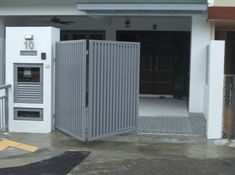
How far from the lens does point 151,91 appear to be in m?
18.3

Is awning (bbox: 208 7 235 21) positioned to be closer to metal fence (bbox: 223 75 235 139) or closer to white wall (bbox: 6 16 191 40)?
metal fence (bbox: 223 75 235 139)

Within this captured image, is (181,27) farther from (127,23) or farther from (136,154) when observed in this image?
(136,154)

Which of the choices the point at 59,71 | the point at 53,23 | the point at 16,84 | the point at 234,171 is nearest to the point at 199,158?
the point at 234,171

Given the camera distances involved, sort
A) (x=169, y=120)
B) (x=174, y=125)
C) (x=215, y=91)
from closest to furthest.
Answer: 1. (x=215, y=91)
2. (x=174, y=125)
3. (x=169, y=120)

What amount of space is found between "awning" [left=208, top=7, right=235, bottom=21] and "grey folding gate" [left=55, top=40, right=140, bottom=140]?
321 centimetres

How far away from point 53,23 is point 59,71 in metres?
7.52

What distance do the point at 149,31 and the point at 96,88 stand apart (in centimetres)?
858

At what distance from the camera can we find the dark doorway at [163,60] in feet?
58.9

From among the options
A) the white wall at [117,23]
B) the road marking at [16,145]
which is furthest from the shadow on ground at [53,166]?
the white wall at [117,23]

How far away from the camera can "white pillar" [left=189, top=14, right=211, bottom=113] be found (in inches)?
557

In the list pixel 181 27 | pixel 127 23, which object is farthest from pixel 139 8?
pixel 181 27

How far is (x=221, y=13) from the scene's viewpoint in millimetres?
13180

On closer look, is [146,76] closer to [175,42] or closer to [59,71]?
[175,42]

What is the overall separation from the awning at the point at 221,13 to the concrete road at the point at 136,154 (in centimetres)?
405
